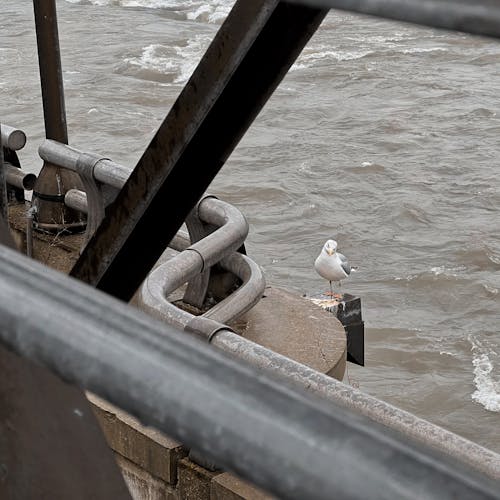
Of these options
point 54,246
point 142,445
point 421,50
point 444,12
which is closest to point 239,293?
point 142,445

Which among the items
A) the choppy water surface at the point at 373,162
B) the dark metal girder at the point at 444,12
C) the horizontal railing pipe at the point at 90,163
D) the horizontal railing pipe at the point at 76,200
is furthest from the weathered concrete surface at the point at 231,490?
the choppy water surface at the point at 373,162

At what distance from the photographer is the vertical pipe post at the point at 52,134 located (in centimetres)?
554

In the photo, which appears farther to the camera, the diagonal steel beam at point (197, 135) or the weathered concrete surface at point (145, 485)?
the weathered concrete surface at point (145, 485)

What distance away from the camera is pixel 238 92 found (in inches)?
64.6

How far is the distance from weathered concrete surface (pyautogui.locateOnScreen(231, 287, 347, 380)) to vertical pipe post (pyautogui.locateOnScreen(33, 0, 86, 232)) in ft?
4.85

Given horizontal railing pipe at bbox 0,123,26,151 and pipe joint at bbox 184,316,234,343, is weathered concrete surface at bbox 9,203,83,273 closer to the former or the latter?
horizontal railing pipe at bbox 0,123,26,151

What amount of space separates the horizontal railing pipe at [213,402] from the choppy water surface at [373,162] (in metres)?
6.15

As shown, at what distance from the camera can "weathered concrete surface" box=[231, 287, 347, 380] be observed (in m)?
3.88

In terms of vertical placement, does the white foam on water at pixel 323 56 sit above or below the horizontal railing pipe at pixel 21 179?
below

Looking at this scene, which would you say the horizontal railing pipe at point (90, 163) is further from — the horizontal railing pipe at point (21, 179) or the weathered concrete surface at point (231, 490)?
the weathered concrete surface at point (231, 490)

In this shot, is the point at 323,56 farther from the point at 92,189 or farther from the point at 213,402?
the point at 213,402

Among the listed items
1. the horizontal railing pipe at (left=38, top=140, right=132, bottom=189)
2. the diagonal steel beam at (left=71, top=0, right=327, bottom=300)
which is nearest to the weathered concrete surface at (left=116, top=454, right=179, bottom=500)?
the horizontal railing pipe at (left=38, top=140, right=132, bottom=189)

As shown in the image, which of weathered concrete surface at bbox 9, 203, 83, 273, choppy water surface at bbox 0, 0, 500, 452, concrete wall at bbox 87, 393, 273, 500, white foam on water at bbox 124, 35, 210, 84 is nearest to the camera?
concrete wall at bbox 87, 393, 273, 500

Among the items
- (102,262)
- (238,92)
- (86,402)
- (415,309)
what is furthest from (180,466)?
(415,309)
